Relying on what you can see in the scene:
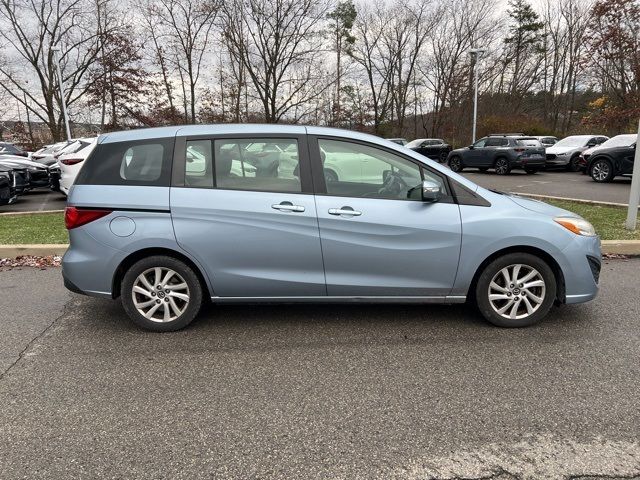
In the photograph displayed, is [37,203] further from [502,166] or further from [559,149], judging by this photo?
[559,149]

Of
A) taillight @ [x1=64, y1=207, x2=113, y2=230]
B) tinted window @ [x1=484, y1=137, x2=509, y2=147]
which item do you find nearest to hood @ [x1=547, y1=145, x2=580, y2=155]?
tinted window @ [x1=484, y1=137, x2=509, y2=147]

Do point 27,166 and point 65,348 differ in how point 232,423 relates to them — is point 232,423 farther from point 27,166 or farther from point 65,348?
point 27,166

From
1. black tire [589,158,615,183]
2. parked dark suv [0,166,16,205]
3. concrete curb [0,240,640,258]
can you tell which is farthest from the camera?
black tire [589,158,615,183]

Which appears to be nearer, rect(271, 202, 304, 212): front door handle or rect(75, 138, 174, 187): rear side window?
rect(271, 202, 304, 212): front door handle

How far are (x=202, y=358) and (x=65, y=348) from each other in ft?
3.81

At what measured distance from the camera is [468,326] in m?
4.13

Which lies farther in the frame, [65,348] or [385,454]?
[65,348]

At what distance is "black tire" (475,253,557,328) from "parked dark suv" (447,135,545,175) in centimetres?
1727

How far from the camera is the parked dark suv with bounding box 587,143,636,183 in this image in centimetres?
1518

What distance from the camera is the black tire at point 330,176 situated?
3.96 meters

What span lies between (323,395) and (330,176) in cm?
178

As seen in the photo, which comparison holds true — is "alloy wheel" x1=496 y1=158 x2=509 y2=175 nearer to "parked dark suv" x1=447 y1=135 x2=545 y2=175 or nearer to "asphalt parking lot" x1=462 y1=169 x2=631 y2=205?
"parked dark suv" x1=447 y1=135 x2=545 y2=175

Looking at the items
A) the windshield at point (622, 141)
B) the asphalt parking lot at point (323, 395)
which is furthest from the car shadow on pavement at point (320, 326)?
the windshield at point (622, 141)

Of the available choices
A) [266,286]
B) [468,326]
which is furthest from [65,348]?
[468,326]
